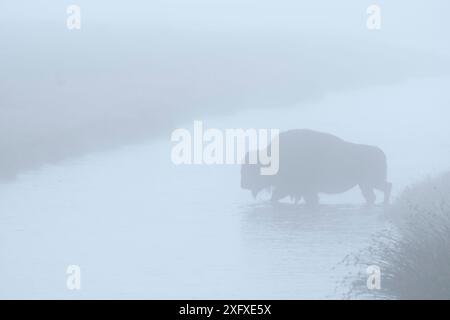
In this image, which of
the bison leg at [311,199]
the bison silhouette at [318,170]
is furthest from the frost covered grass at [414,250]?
the bison leg at [311,199]

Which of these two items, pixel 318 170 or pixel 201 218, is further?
pixel 318 170

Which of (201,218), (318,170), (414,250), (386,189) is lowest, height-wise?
(414,250)

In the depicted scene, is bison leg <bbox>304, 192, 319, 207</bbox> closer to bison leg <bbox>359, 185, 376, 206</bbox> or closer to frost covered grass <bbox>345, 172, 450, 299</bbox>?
bison leg <bbox>359, 185, 376, 206</bbox>

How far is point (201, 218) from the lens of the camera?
690cm

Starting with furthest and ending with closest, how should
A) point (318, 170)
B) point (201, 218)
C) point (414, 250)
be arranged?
point (318, 170), point (201, 218), point (414, 250)

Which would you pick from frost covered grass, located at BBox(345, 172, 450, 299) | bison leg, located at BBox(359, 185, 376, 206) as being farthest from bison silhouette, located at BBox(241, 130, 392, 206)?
frost covered grass, located at BBox(345, 172, 450, 299)

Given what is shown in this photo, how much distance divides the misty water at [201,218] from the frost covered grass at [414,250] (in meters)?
0.07

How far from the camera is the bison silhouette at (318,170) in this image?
6.96 metres

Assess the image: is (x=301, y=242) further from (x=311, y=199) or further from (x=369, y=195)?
(x=369, y=195)

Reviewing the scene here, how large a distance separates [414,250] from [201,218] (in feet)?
3.53

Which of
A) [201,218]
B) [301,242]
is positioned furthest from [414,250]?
[201,218]

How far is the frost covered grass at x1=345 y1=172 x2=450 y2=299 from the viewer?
6.68 m

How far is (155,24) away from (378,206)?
4.78 feet
